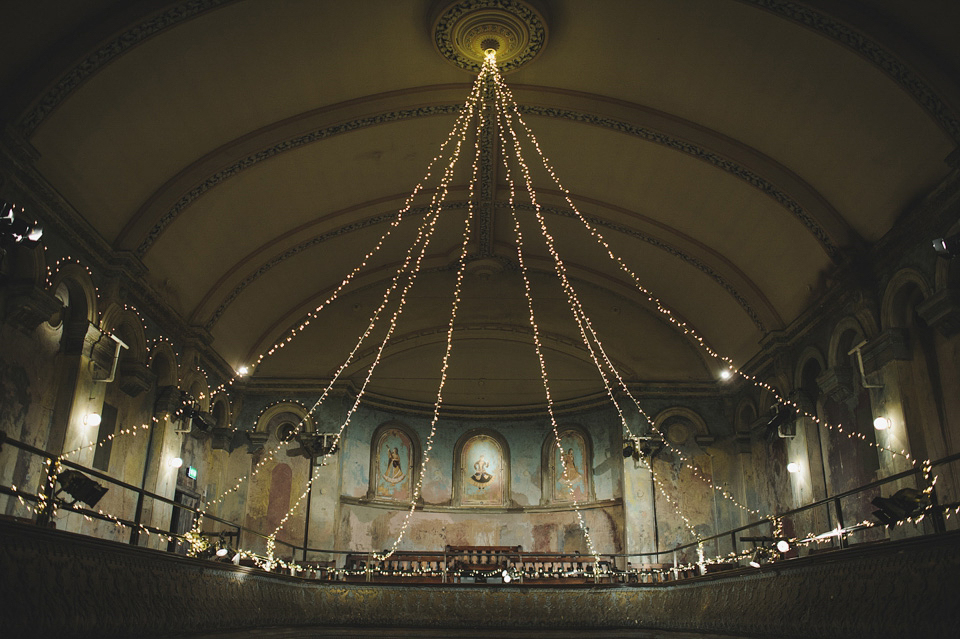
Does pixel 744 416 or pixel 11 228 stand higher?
pixel 744 416

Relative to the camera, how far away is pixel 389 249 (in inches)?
693

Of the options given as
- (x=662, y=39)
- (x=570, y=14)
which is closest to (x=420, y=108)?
(x=570, y=14)

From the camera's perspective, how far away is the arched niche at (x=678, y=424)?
58.9 ft

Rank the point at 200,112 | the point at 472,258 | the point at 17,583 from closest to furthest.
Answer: the point at 17,583 → the point at 200,112 → the point at 472,258

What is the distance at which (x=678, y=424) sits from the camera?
59.7 feet

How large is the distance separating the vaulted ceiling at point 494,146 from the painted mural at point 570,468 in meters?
2.75

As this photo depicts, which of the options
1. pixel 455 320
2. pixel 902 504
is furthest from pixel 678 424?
pixel 902 504

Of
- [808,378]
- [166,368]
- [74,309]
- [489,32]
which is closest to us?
[489,32]

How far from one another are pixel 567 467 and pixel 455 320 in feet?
15.6

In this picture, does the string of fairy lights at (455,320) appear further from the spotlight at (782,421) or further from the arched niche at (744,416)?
the arched niche at (744,416)

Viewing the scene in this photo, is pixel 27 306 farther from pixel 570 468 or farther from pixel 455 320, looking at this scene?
pixel 570 468

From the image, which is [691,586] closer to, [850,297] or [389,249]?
[850,297]

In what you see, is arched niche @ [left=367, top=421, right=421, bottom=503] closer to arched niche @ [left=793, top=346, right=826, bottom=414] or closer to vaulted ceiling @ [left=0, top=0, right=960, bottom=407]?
vaulted ceiling @ [left=0, top=0, right=960, bottom=407]

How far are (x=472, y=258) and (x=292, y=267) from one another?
4258 mm
